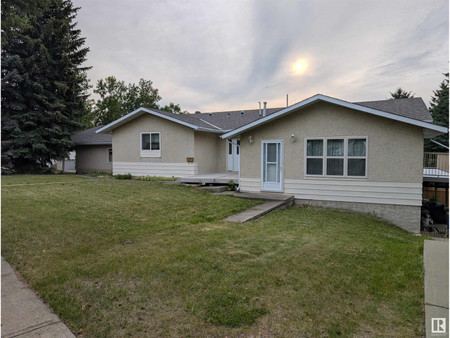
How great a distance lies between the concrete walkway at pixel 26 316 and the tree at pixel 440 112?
30009 mm

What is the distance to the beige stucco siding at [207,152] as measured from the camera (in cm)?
1495

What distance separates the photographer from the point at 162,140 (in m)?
15.2

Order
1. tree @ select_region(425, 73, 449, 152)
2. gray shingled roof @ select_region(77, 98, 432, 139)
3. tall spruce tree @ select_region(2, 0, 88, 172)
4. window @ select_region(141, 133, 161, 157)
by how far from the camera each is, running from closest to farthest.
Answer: gray shingled roof @ select_region(77, 98, 432, 139) < window @ select_region(141, 133, 161, 157) < tall spruce tree @ select_region(2, 0, 88, 172) < tree @ select_region(425, 73, 449, 152)

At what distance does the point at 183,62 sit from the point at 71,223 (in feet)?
49.3

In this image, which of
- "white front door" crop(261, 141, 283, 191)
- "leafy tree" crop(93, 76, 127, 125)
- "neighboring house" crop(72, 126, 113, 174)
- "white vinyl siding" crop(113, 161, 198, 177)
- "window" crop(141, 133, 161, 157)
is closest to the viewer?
"white front door" crop(261, 141, 283, 191)

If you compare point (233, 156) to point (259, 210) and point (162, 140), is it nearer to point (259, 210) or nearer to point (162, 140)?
point (162, 140)

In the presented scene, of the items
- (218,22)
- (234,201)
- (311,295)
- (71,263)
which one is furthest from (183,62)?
(311,295)

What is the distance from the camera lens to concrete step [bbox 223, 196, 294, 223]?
7.43m

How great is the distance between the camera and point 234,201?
9828mm

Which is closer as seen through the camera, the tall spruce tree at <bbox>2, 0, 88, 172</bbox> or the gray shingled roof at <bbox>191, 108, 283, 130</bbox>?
the gray shingled roof at <bbox>191, 108, 283, 130</bbox>

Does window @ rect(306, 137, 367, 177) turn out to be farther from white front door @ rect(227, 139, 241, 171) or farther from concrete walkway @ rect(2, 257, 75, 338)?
concrete walkway @ rect(2, 257, 75, 338)

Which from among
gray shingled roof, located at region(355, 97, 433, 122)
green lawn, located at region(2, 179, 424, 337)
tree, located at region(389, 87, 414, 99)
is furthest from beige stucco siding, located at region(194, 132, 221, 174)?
tree, located at region(389, 87, 414, 99)

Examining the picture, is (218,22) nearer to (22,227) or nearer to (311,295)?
(22,227)

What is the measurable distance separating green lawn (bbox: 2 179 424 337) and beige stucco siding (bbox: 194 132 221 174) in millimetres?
7845
